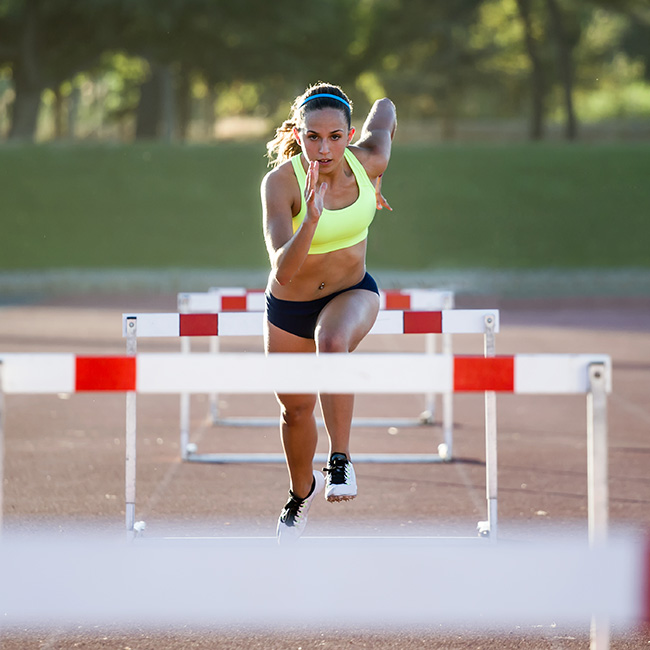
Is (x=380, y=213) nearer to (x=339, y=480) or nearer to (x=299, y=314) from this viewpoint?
(x=299, y=314)

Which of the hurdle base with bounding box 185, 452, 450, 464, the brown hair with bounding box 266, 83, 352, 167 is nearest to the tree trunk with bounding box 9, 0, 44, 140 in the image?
the hurdle base with bounding box 185, 452, 450, 464

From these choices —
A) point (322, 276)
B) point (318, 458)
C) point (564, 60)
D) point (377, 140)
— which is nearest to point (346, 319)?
point (322, 276)

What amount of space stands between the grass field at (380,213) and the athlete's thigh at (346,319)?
74.1 ft

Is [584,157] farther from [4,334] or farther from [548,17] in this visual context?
[4,334]

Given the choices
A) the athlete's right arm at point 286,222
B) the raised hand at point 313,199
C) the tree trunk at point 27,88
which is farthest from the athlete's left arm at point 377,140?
the tree trunk at point 27,88

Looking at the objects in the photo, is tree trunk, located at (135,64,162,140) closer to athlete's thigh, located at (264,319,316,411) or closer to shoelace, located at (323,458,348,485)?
athlete's thigh, located at (264,319,316,411)

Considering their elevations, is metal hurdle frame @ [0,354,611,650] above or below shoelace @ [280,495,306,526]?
above

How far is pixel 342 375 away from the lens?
3170mm

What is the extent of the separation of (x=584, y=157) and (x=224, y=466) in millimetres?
23532

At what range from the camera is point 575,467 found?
25.8 ft

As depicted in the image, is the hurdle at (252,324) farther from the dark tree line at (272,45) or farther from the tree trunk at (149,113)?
the tree trunk at (149,113)

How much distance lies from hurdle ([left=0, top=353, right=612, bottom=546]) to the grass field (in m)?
24.3

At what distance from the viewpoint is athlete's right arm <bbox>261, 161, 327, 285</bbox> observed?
4.27 m

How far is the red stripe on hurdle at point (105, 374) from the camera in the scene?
3.32m
